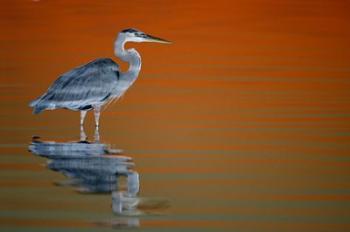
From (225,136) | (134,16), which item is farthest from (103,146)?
(134,16)

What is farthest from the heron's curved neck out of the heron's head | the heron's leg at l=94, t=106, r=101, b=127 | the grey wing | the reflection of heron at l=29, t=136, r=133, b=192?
the reflection of heron at l=29, t=136, r=133, b=192

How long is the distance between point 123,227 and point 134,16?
704 inches

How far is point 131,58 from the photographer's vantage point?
14.3 m

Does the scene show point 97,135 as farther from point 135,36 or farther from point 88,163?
point 135,36

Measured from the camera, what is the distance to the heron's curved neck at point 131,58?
14047 mm

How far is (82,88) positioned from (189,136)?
5.85 feet

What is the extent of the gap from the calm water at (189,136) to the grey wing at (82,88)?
0.33 m

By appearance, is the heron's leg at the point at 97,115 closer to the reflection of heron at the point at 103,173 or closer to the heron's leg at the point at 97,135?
the heron's leg at the point at 97,135

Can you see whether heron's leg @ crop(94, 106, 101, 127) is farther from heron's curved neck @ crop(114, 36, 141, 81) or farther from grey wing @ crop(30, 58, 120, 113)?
heron's curved neck @ crop(114, 36, 141, 81)

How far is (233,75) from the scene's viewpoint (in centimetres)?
1817

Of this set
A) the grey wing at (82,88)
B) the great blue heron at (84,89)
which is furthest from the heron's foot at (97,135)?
the grey wing at (82,88)

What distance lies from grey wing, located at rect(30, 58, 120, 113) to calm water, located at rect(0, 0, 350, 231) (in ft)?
1.08

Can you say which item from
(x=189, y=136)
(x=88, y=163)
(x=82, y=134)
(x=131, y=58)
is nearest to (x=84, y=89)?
(x=82, y=134)

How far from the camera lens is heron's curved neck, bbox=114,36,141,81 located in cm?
1405
